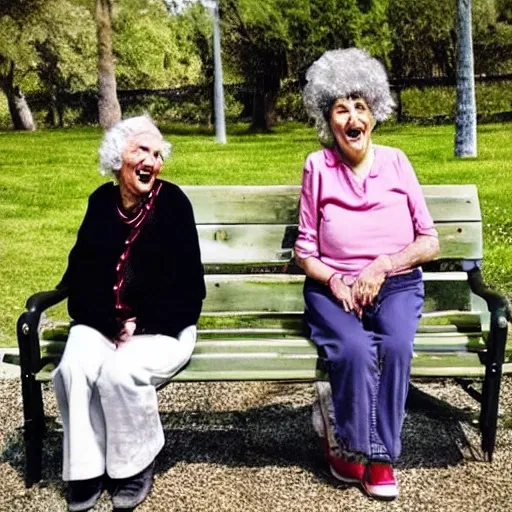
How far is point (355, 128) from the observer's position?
11.7 feet

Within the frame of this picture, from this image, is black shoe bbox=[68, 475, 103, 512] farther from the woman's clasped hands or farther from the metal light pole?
the metal light pole

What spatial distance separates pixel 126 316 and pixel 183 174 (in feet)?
31.7

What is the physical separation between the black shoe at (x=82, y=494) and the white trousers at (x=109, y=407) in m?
0.06

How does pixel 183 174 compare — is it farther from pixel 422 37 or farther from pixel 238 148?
pixel 422 37

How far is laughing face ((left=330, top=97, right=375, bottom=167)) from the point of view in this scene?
140 inches

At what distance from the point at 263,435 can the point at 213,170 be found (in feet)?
31.7

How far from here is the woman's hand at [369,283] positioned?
345 cm

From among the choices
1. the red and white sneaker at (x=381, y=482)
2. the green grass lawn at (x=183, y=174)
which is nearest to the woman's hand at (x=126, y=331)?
the red and white sneaker at (x=381, y=482)

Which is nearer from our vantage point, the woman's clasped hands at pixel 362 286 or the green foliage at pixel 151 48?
the woman's clasped hands at pixel 362 286

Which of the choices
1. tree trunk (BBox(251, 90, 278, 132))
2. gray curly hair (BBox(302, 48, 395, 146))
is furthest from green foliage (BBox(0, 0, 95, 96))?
gray curly hair (BBox(302, 48, 395, 146))

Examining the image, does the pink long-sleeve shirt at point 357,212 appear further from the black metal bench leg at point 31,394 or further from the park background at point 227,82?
the park background at point 227,82

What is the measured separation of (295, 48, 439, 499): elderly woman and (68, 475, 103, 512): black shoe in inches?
32.3

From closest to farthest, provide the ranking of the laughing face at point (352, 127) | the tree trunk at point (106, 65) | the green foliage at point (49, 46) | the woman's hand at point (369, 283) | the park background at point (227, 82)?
the woman's hand at point (369, 283) → the laughing face at point (352, 127) → the park background at point (227, 82) → the tree trunk at point (106, 65) → the green foliage at point (49, 46)

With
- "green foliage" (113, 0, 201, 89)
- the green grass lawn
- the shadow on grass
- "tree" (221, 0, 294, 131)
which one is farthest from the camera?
"green foliage" (113, 0, 201, 89)
